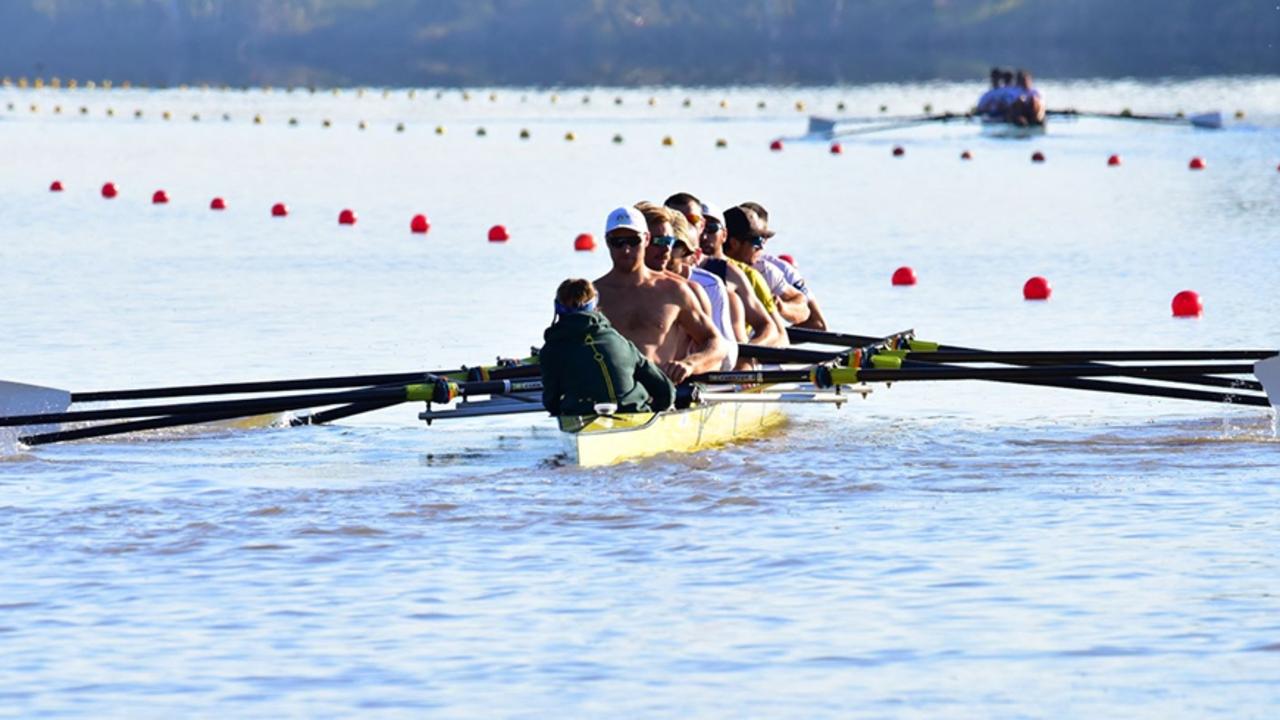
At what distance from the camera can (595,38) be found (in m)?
132

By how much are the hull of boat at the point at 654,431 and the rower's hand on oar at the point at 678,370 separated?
0.63ft

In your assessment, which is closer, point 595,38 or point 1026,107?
point 1026,107

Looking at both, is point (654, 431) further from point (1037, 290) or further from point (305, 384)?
point (1037, 290)

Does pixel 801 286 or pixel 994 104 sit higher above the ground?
pixel 994 104

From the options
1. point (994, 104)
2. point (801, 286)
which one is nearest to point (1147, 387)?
point (801, 286)

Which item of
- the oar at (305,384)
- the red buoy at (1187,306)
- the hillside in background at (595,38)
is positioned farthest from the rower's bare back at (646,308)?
the hillside in background at (595,38)

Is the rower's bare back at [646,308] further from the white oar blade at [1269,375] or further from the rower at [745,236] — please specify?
the white oar blade at [1269,375]

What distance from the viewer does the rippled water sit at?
8492mm

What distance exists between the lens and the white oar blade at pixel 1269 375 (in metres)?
13.9

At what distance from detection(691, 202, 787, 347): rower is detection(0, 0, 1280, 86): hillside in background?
97.4 meters

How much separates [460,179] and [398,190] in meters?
3.68

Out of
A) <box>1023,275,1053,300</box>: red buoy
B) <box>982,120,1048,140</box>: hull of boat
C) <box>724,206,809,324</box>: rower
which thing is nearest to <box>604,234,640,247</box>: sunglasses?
<box>724,206,809,324</box>: rower

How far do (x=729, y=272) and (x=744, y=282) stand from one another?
0.38 ft

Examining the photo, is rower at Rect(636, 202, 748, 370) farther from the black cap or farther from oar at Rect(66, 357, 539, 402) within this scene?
oar at Rect(66, 357, 539, 402)
